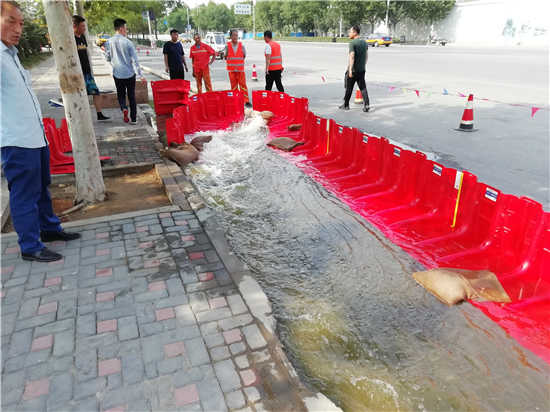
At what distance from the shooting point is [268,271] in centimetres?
373

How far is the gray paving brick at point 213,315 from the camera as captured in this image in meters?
2.90

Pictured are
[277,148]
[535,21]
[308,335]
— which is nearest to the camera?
[308,335]

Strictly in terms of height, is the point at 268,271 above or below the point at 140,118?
below

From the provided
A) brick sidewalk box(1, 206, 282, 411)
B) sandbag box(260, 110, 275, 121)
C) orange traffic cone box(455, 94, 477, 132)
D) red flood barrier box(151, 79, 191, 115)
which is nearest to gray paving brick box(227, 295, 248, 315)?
brick sidewalk box(1, 206, 282, 411)

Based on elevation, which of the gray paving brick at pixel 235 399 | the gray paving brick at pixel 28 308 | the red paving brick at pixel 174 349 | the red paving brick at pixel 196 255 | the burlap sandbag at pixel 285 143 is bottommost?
the gray paving brick at pixel 235 399

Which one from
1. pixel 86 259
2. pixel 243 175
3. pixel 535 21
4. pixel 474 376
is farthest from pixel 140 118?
pixel 535 21

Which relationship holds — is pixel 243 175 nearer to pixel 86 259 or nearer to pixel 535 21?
pixel 86 259

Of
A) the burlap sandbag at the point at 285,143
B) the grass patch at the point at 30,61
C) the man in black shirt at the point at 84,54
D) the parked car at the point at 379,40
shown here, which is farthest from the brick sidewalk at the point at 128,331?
the parked car at the point at 379,40

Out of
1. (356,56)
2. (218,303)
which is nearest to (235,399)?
(218,303)

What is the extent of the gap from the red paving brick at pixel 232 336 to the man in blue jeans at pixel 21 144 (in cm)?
189

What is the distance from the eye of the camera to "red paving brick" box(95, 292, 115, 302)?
3.12m

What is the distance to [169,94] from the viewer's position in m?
10.3

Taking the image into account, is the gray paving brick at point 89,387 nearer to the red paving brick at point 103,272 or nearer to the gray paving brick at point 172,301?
the gray paving brick at point 172,301

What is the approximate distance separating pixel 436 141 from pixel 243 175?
394 cm
